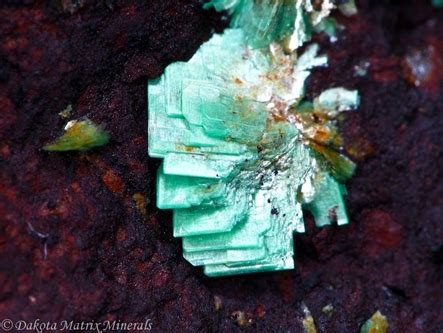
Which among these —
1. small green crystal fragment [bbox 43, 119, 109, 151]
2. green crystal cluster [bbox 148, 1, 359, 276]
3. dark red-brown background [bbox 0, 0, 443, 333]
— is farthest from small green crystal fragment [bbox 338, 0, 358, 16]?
small green crystal fragment [bbox 43, 119, 109, 151]

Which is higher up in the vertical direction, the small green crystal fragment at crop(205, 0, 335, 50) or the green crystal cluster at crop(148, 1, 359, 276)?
the small green crystal fragment at crop(205, 0, 335, 50)

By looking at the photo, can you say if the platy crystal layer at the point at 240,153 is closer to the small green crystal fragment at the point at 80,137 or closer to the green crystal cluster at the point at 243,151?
the green crystal cluster at the point at 243,151

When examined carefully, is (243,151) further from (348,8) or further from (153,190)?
(348,8)

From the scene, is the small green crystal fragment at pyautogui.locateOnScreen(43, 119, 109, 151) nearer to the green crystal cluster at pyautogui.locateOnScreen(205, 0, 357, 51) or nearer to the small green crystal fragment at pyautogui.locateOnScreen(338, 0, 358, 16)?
the green crystal cluster at pyautogui.locateOnScreen(205, 0, 357, 51)

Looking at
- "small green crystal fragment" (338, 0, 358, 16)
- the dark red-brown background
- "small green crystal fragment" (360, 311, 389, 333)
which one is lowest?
"small green crystal fragment" (360, 311, 389, 333)

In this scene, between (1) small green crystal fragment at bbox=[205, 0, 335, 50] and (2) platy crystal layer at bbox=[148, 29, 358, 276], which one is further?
(1) small green crystal fragment at bbox=[205, 0, 335, 50]

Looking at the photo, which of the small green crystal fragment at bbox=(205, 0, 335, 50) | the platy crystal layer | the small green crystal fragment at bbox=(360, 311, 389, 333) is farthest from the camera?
the small green crystal fragment at bbox=(360, 311, 389, 333)

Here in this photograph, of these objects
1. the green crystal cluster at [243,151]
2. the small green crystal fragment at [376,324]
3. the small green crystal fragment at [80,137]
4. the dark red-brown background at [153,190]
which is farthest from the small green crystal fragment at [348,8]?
the small green crystal fragment at [376,324]
